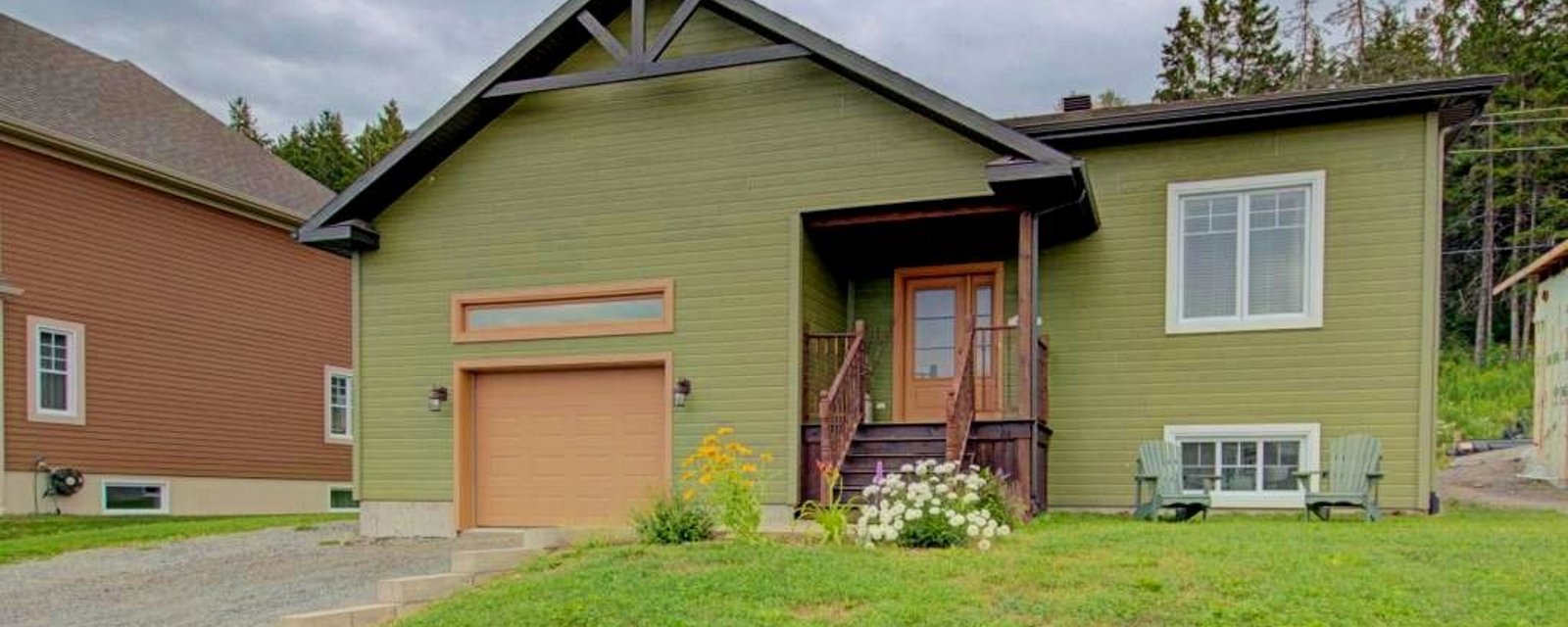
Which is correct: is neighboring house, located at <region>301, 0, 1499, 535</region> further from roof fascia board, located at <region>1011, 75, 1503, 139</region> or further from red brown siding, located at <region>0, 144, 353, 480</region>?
red brown siding, located at <region>0, 144, 353, 480</region>

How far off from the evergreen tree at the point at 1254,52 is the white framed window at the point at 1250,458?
27.2 metres

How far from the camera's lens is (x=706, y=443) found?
9.43 meters

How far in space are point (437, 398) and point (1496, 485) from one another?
602 inches

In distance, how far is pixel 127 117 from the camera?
55.0 feet

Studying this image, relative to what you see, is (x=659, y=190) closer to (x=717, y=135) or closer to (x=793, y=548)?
(x=717, y=135)

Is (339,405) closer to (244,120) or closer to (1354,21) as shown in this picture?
(1354,21)

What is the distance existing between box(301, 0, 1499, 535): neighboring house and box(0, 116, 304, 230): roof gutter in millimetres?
6549

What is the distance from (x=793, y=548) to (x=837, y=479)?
2.19 m

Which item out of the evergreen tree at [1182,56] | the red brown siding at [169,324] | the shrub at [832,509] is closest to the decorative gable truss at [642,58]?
the shrub at [832,509]

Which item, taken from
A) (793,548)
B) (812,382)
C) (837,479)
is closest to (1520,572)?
(793,548)

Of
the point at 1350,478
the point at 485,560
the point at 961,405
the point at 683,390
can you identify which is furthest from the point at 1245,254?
the point at 485,560

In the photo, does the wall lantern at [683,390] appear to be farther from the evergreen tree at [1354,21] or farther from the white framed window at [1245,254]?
the evergreen tree at [1354,21]

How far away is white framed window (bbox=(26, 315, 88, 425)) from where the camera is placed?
46.0 feet

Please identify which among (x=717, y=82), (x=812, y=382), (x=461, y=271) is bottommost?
(x=812, y=382)
